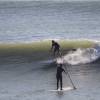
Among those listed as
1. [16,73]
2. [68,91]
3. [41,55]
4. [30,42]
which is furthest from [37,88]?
[30,42]

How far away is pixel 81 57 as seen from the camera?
1750 inches

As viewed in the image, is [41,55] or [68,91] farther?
[41,55]

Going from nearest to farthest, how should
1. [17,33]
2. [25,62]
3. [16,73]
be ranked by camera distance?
[16,73]
[25,62]
[17,33]

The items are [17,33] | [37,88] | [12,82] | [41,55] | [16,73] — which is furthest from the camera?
[17,33]

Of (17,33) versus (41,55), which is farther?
(17,33)

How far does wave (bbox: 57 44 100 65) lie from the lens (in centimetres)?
4319

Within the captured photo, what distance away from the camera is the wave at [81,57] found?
43188 mm

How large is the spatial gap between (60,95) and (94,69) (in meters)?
10.1

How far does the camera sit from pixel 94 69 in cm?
3956

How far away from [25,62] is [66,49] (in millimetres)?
7494

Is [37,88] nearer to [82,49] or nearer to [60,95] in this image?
[60,95]

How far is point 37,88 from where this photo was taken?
107 feet

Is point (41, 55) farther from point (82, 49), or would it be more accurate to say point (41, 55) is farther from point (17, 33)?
point (17, 33)

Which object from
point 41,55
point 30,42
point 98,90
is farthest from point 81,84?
point 30,42
